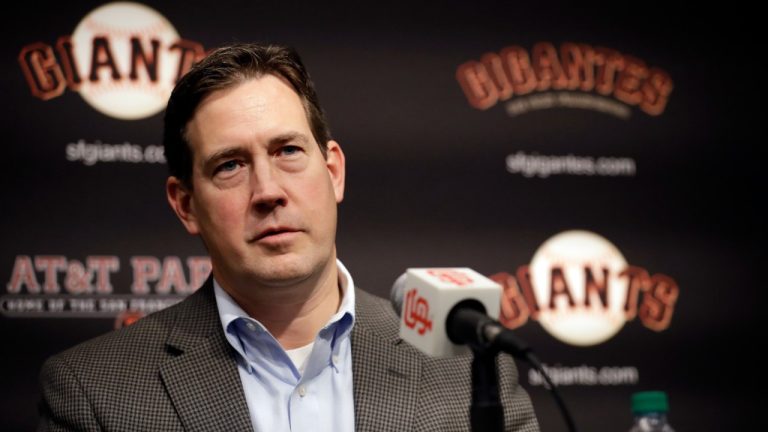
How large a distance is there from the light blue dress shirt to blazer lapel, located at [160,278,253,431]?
0.04 metres

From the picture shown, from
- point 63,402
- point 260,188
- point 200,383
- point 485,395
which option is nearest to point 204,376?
point 200,383

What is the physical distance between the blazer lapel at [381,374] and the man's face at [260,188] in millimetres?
192

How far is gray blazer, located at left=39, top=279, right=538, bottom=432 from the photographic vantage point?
1998 mm

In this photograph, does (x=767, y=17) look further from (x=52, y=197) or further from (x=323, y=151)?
(x=52, y=197)

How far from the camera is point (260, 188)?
199 cm

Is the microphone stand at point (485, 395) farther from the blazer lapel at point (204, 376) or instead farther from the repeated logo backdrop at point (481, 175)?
the repeated logo backdrop at point (481, 175)

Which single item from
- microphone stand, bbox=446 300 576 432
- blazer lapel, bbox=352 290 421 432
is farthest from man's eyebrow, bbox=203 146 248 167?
microphone stand, bbox=446 300 576 432

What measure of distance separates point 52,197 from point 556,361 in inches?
63.5

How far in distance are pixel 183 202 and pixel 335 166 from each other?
37 cm

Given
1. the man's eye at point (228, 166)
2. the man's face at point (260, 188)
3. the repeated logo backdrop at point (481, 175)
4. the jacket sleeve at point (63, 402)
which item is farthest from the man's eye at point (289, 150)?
the repeated logo backdrop at point (481, 175)

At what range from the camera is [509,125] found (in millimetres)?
3080

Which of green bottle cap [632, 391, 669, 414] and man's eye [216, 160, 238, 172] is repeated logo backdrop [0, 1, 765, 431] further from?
green bottle cap [632, 391, 669, 414]

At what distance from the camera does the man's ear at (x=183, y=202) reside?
220 cm

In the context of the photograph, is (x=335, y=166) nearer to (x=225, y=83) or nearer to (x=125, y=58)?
(x=225, y=83)
